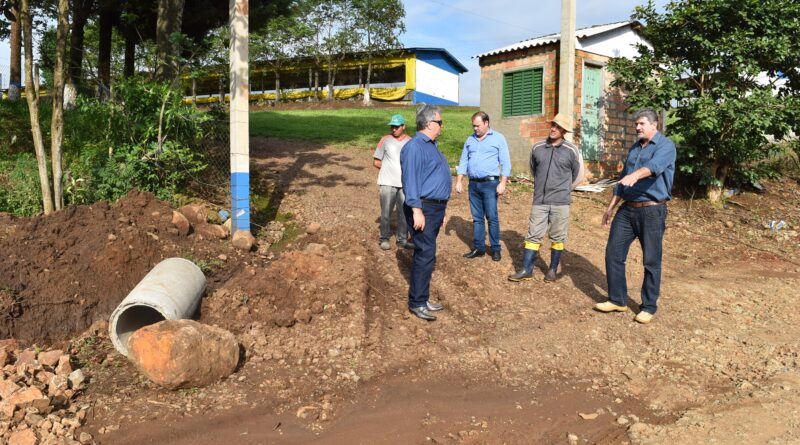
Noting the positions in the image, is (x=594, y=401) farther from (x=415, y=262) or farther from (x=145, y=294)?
(x=145, y=294)

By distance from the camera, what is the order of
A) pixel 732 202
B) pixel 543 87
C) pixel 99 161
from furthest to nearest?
pixel 543 87, pixel 732 202, pixel 99 161

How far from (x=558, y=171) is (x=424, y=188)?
1.79 metres

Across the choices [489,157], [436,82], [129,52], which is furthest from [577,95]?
[436,82]

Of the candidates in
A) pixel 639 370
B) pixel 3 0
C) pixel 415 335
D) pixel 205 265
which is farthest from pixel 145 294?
pixel 3 0

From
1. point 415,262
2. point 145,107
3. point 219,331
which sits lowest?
point 219,331

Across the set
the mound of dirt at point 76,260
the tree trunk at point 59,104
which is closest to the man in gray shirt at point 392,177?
the mound of dirt at point 76,260

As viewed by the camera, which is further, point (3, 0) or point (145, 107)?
point (145, 107)

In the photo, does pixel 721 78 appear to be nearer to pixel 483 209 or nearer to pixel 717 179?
pixel 717 179

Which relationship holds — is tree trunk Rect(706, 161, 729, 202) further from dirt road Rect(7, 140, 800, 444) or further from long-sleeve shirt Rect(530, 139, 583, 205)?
long-sleeve shirt Rect(530, 139, 583, 205)

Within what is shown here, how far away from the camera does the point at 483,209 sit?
6875mm

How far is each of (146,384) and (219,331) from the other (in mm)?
596

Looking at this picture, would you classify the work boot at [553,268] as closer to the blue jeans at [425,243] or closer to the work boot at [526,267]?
the work boot at [526,267]

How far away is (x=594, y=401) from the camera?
401cm

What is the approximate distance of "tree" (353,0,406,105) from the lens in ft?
102
